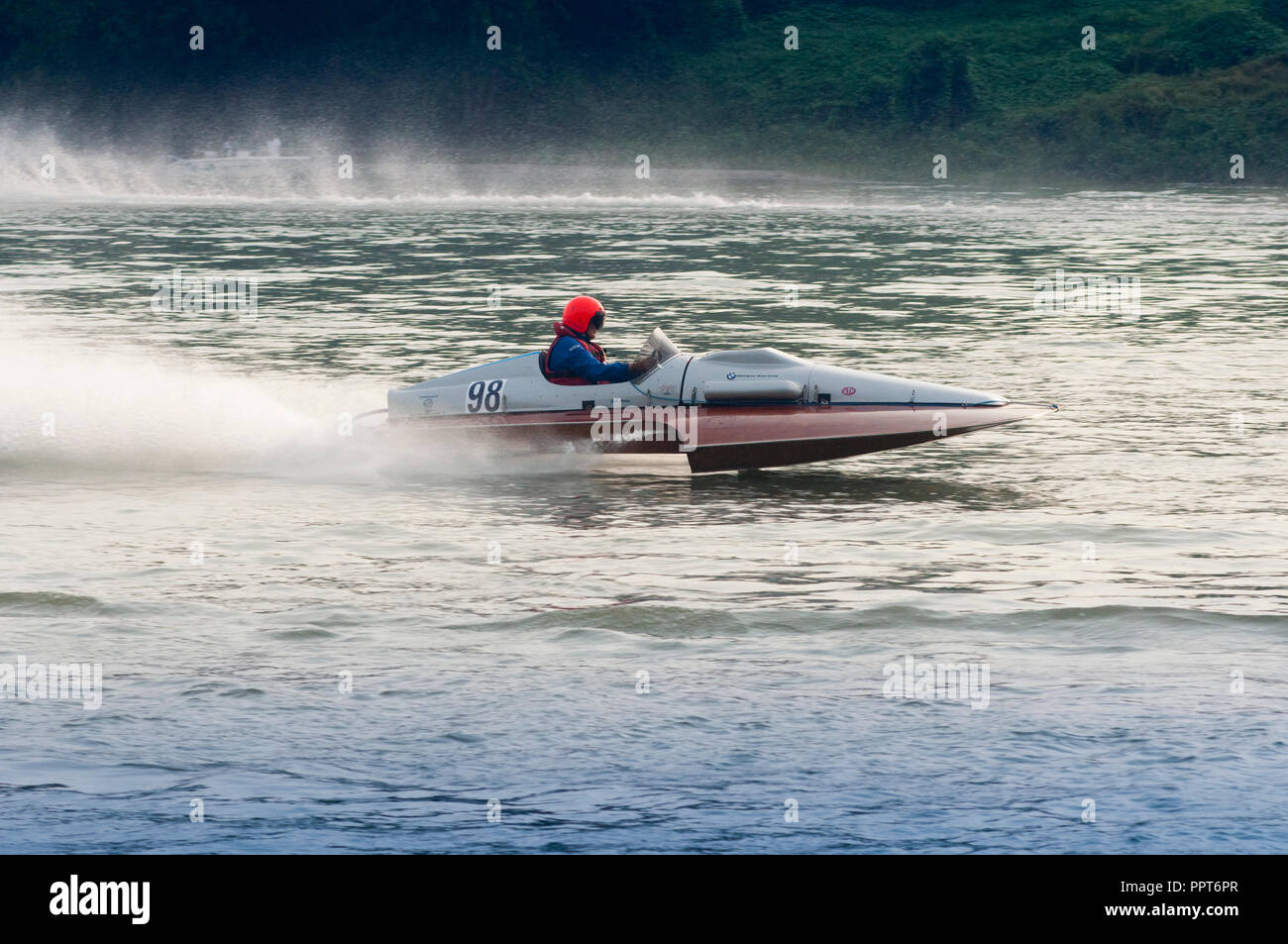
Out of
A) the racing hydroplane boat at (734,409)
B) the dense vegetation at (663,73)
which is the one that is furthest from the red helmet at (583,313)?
the dense vegetation at (663,73)

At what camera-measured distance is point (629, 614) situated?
12453 millimetres

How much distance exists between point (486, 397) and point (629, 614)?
509cm

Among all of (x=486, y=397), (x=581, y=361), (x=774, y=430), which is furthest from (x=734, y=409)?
(x=486, y=397)

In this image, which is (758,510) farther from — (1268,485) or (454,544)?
(1268,485)

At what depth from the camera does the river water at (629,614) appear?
903 centimetres

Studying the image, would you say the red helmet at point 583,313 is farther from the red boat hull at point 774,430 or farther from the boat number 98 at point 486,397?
the boat number 98 at point 486,397

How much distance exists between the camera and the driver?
653 inches

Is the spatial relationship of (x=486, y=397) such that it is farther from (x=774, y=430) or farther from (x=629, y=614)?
(x=629, y=614)

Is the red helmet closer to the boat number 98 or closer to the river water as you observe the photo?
the boat number 98

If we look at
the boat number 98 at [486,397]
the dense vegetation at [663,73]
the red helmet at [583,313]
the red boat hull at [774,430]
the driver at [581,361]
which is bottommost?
the red boat hull at [774,430]

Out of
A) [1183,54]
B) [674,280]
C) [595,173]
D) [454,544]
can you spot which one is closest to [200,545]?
[454,544]

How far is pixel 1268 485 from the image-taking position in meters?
16.9

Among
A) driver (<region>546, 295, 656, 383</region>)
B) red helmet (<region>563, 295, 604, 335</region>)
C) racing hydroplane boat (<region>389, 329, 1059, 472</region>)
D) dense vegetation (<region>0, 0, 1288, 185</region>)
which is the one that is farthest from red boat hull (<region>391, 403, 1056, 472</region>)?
dense vegetation (<region>0, 0, 1288, 185</region>)

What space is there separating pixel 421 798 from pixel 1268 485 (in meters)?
10.4
